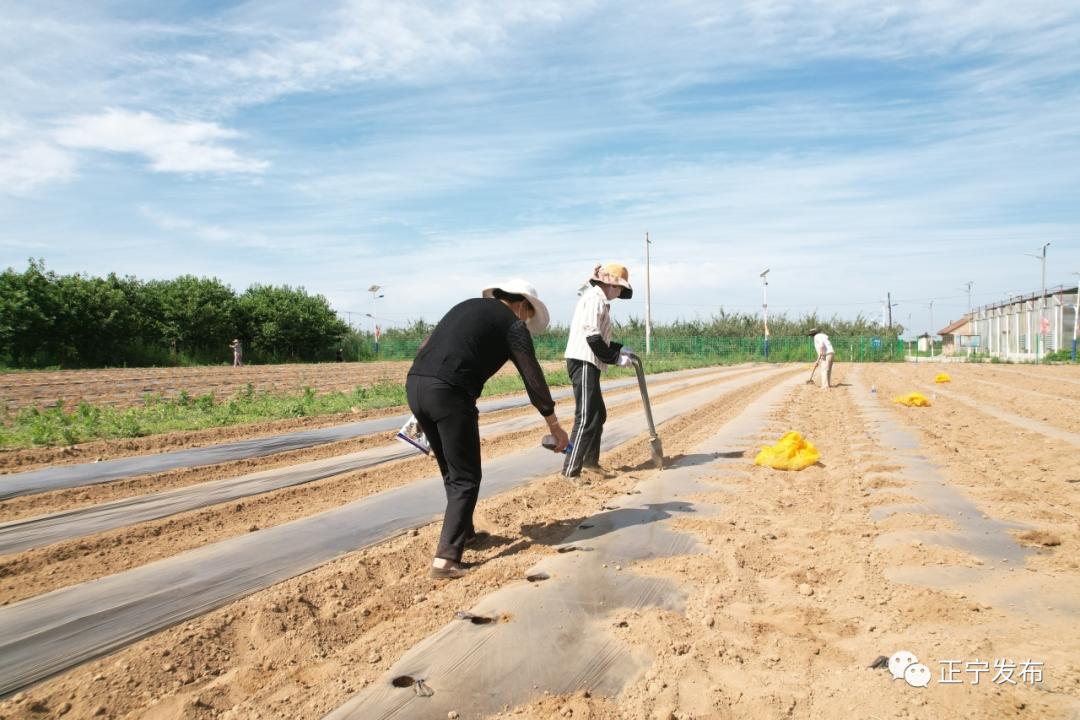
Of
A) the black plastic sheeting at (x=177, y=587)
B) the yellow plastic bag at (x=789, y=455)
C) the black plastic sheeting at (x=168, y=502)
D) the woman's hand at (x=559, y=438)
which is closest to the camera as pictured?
the black plastic sheeting at (x=177, y=587)

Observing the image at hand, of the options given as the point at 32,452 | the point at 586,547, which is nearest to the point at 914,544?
the point at 586,547

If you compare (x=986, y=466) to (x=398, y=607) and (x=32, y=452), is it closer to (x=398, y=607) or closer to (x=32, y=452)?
(x=398, y=607)

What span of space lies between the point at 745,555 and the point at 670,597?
33.5 inches

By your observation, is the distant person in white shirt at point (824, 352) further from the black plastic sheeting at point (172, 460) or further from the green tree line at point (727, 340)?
the green tree line at point (727, 340)

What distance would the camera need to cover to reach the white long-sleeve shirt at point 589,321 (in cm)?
599

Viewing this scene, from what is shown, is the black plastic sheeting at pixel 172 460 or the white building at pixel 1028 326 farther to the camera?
the white building at pixel 1028 326

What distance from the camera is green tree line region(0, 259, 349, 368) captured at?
102 ft

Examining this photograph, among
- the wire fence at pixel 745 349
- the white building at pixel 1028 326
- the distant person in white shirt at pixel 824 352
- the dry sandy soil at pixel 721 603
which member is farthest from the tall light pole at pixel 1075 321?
the dry sandy soil at pixel 721 603

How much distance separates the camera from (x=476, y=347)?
3.79 metres

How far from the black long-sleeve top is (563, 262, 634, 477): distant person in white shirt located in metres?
2.09

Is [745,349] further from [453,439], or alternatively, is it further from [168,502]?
[453,439]

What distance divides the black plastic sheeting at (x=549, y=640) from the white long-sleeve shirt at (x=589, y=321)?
173 cm

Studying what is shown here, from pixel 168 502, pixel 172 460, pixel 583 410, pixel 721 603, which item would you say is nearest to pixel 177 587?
pixel 168 502

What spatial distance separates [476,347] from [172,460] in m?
5.53
